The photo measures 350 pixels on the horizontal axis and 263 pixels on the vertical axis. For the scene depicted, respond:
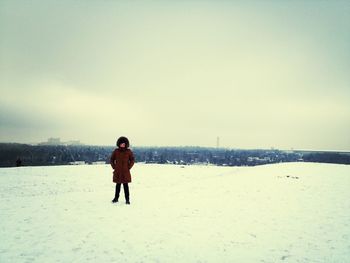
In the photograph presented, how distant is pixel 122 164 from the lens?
12.6 meters

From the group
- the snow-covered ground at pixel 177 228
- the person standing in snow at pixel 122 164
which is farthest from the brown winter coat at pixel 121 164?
the snow-covered ground at pixel 177 228

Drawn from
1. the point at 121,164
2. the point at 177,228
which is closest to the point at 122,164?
the point at 121,164

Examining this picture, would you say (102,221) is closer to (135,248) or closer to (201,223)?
(135,248)

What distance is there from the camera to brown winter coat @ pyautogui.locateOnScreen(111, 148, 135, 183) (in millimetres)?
12484

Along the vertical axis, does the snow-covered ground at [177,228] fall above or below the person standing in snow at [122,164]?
below

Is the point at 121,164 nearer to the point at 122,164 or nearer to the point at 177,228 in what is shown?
the point at 122,164

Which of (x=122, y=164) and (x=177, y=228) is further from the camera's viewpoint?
(x=122, y=164)

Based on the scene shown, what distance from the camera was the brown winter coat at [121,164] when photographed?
12.5m

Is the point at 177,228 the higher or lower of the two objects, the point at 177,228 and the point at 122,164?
the lower

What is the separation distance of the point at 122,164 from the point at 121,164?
43mm

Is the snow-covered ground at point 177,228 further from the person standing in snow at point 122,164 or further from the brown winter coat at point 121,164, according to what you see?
the brown winter coat at point 121,164

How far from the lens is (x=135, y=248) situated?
7.52m

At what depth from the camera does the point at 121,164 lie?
1262cm

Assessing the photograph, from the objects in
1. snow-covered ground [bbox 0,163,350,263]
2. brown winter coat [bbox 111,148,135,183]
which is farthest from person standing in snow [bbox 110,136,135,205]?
snow-covered ground [bbox 0,163,350,263]
